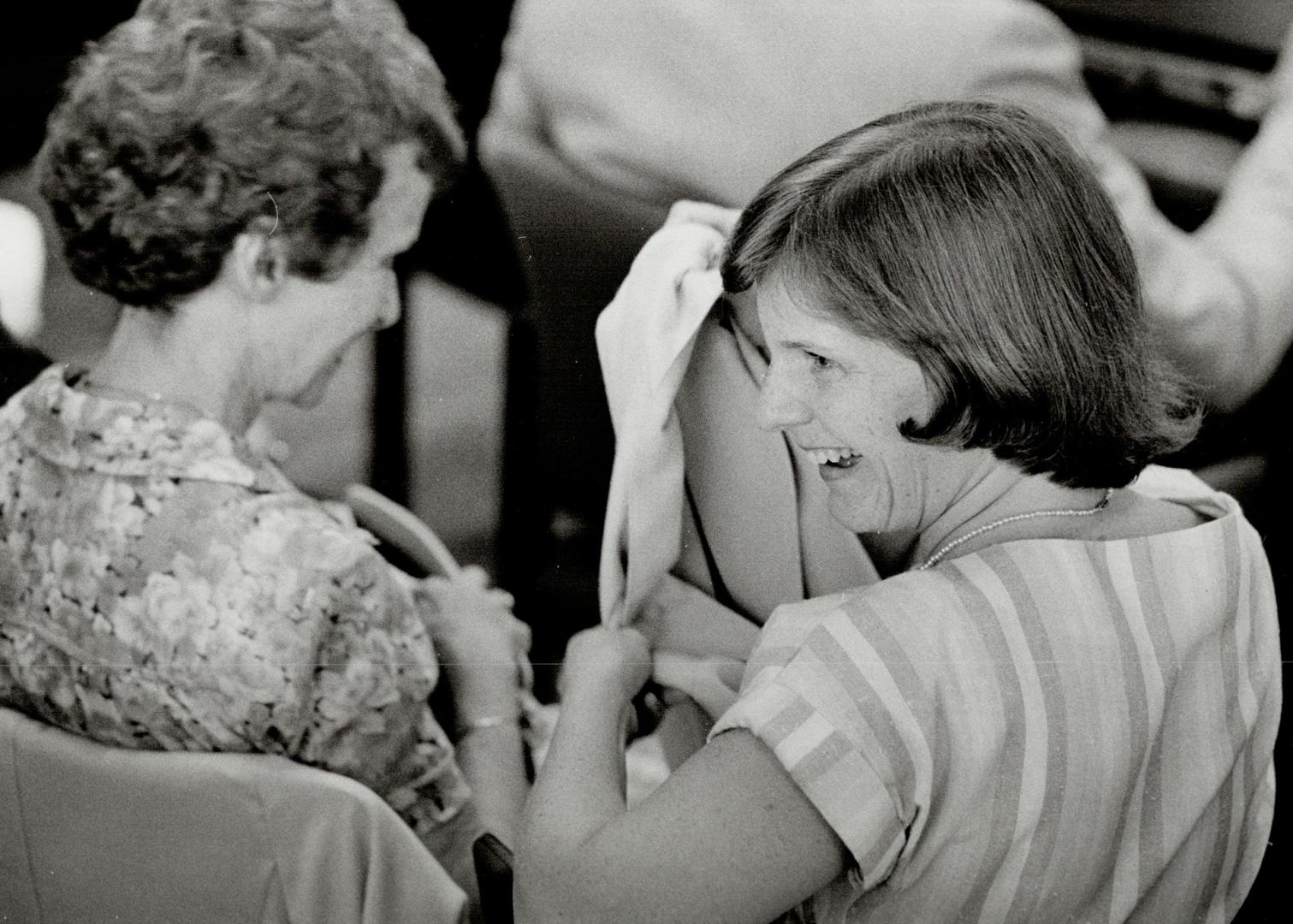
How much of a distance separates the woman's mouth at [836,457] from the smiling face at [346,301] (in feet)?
1.73

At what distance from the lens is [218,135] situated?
1.46 m

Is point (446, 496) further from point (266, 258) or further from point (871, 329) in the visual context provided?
point (871, 329)

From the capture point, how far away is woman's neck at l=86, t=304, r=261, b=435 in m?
1.55

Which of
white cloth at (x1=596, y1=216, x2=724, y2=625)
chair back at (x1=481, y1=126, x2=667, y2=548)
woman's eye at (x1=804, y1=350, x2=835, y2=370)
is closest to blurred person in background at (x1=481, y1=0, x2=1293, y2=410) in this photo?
chair back at (x1=481, y1=126, x2=667, y2=548)

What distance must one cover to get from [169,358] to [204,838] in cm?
52

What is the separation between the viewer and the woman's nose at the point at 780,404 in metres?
1.41

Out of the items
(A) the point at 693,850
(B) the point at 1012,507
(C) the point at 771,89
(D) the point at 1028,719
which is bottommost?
(A) the point at 693,850

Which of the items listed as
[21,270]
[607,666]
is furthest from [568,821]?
[21,270]

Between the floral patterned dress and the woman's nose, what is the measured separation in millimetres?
494

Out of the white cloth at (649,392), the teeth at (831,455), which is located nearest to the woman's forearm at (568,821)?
the white cloth at (649,392)

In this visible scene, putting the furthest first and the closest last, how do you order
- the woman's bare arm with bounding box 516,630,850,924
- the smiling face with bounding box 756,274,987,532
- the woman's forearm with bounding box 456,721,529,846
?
the woman's forearm with bounding box 456,721,529,846
the smiling face with bounding box 756,274,987,532
the woman's bare arm with bounding box 516,630,850,924

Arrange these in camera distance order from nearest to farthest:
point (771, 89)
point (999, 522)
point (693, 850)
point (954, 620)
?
point (693, 850) → point (954, 620) → point (999, 522) → point (771, 89)

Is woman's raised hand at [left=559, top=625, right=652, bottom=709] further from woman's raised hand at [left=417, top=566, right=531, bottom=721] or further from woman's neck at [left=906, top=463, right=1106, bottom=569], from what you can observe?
woman's neck at [left=906, top=463, right=1106, bottom=569]

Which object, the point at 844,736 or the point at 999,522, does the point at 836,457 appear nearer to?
the point at 999,522
